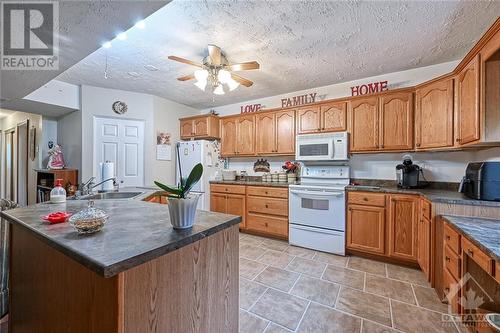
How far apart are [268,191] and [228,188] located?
80 centimetres

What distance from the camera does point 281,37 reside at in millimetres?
2205

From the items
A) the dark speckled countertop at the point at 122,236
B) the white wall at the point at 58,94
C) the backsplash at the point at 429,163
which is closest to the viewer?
the dark speckled countertop at the point at 122,236

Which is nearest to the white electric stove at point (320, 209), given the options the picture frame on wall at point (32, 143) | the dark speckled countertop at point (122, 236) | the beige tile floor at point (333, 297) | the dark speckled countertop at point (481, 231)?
the beige tile floor at point (333, 297)

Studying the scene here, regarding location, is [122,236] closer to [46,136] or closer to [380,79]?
[380,79]

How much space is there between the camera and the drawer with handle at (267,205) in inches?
135

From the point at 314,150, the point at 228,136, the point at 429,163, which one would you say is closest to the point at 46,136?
Answer: the point at 228,136

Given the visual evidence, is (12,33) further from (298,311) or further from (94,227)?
(298,311)

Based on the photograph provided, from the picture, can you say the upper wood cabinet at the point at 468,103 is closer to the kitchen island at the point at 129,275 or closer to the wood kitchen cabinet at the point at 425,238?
the wood kitchen cabinet at the point at 425,238

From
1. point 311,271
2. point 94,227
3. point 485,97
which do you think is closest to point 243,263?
point 311,271

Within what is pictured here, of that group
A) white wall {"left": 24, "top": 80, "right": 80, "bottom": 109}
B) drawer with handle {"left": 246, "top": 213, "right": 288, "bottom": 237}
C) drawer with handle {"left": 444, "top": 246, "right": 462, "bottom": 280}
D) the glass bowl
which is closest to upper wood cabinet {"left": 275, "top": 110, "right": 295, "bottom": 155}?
drawer with handle {"left": 246, "top": 213, "right": 288, "bottom": 237}

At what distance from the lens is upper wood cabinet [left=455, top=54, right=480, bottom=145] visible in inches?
75.1

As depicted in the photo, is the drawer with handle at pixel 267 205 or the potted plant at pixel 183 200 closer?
the potted plant at pixel 183 200

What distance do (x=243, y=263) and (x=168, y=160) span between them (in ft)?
8.63

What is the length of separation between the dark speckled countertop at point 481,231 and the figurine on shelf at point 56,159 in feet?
16.7
